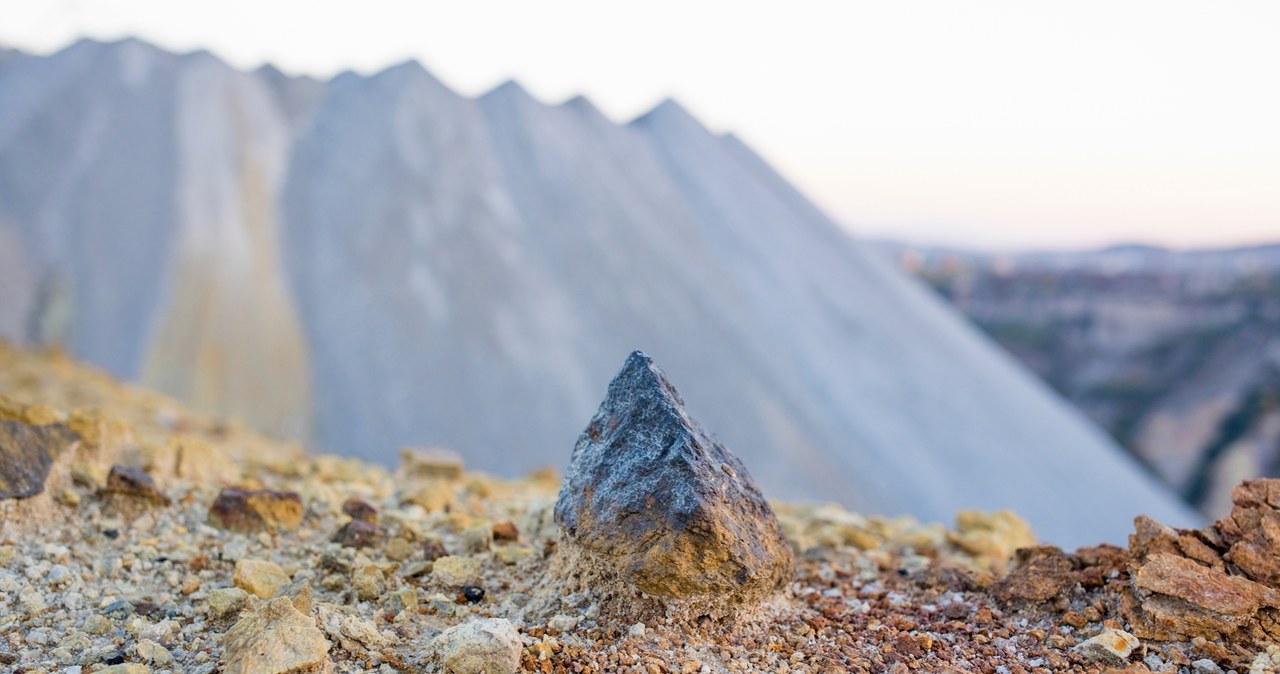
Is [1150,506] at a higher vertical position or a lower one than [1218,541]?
higher

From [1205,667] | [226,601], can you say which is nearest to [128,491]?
[226,601]

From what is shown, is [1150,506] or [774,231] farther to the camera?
[774,231]

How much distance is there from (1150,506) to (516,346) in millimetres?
8168

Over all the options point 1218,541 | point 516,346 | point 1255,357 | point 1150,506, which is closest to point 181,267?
point 516,346

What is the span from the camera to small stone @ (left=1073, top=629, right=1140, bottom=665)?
7.70 ft

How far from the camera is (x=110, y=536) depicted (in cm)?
281

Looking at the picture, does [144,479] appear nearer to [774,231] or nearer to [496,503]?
[496,503]

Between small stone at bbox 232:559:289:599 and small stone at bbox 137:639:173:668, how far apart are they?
31 cm

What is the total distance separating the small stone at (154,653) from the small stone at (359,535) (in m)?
0.78

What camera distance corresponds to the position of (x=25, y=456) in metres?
2.88

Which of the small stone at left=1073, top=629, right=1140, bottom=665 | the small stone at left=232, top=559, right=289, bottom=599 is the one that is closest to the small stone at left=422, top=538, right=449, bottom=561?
the small stone at left=232, top=559, right=289, bottom=599

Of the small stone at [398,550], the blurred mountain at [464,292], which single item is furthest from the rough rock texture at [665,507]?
the blurred mountain at [464,292]

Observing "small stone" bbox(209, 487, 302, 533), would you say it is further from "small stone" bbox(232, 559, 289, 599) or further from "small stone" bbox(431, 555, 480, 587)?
"small stone" bbox(431, 555, 480, 587)

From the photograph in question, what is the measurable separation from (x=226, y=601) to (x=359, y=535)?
1.91ft
